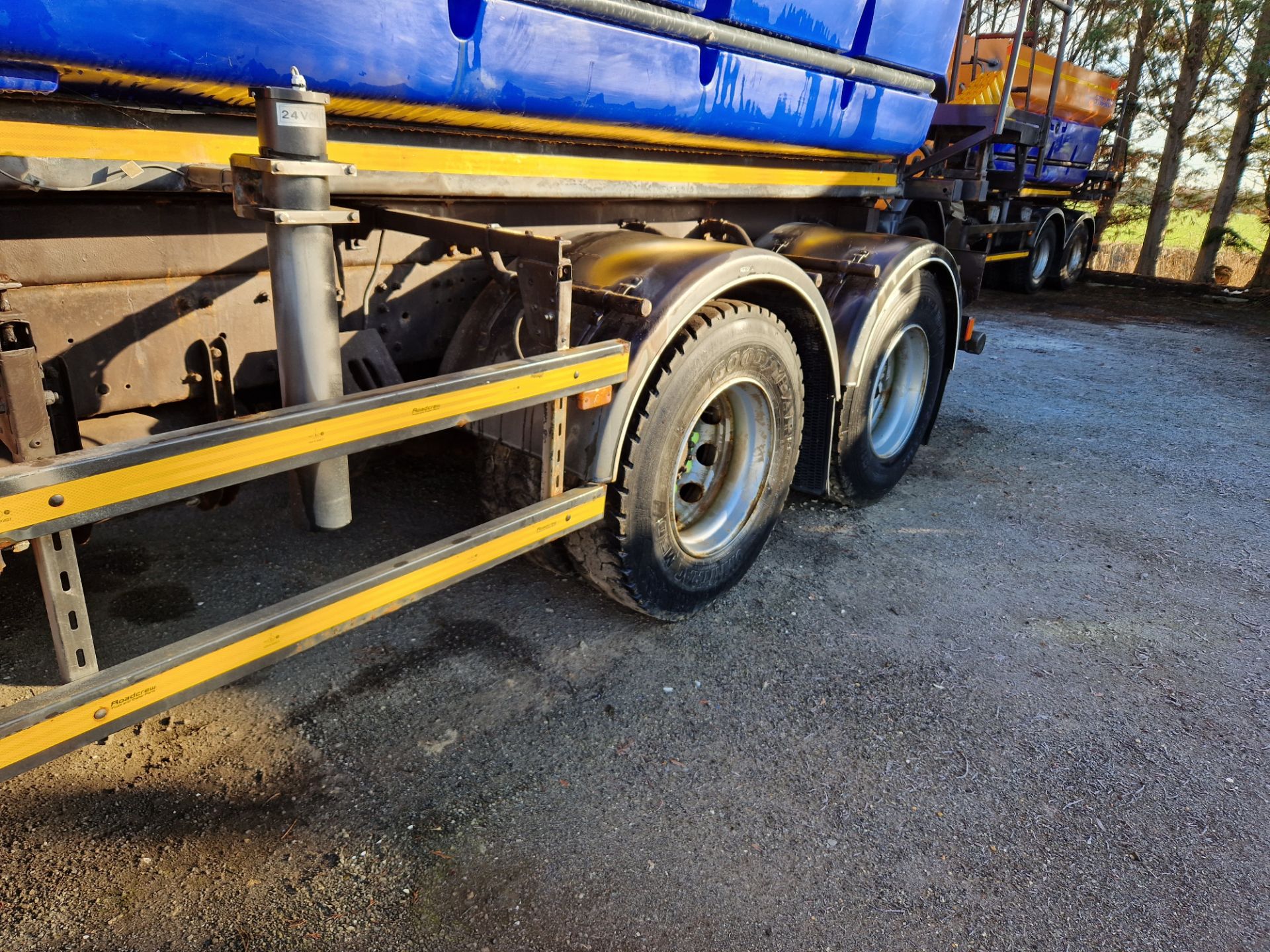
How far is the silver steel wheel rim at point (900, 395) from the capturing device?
447 centimetres

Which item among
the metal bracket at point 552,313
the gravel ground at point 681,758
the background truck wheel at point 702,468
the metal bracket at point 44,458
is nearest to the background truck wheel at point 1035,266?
the gravel ground at point 681,758

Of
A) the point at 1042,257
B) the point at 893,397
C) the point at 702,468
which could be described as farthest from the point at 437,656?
the point at 1042,257

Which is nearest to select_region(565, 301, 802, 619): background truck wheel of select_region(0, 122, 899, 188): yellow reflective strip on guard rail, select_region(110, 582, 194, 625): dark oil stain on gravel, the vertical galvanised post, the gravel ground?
the gravel ground

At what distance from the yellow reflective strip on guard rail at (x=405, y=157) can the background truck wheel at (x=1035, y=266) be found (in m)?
10.0

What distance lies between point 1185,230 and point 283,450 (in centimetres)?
2590

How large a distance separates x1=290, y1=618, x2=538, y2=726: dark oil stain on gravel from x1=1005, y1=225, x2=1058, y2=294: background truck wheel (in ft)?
37.4

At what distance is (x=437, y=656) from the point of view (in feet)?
9.62

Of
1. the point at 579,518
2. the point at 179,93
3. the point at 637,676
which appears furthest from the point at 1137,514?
the point at 179,93

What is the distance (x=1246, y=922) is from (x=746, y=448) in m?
2.01

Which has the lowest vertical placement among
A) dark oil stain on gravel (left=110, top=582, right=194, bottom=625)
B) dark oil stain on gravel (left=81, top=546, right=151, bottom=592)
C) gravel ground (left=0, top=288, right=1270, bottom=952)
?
gravel ground (left=0, top=288, right=1270, bottom=952)

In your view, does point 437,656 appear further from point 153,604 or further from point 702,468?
point 702,468

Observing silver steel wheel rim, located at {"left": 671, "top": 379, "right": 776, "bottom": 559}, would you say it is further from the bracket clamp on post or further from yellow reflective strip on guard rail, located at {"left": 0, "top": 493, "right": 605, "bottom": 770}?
the bracket clamp on post

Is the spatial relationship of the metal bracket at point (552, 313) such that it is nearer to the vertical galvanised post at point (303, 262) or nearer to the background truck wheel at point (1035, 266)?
the vertical galvanised post at point (303, 262)

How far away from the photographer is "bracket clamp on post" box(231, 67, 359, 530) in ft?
5.85
